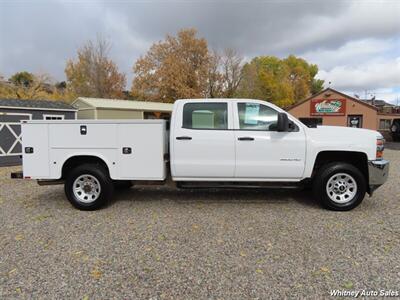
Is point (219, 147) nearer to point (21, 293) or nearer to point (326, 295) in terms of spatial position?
point (326, 295)

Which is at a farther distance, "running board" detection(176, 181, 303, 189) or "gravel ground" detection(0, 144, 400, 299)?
"running board" detection(176, 181, 303, 189)

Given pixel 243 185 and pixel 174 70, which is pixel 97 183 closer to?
pixel 243 185

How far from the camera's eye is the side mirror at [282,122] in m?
4.48

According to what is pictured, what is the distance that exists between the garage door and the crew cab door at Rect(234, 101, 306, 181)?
1111 centimetres

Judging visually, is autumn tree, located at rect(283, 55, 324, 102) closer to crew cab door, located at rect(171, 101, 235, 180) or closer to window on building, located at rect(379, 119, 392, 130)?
window on building, located at rect(379, 119, 392, 130)

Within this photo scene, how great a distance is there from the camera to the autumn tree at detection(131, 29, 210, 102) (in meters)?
31.7

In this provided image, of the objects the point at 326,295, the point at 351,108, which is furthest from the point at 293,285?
the point at 351,108

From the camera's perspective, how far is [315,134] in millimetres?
4715

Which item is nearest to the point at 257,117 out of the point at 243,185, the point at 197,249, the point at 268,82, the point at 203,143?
the point at 203,143

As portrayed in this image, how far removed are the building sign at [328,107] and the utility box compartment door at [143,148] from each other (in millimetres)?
27210

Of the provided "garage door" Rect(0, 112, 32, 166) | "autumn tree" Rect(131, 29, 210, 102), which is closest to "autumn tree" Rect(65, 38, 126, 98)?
"autumn tree" Rect(131, 29, 210, 102)

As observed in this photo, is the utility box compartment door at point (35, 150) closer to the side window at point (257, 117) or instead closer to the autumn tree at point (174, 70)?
the side window at point (257, 117)

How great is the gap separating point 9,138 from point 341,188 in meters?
12.8

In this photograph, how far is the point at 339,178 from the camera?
473 centimetres
